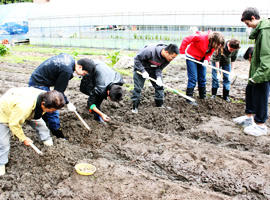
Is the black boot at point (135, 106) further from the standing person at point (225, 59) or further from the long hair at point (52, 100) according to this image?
the long hair at point (52, 100)

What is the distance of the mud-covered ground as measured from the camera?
284cm

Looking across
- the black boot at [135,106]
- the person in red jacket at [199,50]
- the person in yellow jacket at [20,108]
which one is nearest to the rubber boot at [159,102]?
the black boot at [135,106]

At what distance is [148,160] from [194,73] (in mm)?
2417

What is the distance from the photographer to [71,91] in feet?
21.7

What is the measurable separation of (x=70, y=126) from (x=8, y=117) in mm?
1397

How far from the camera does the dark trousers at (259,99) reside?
12.9 ft

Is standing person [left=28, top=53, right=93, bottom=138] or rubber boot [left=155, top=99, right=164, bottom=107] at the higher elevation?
standing person [left=28, top=53, right=93, bottom=138]

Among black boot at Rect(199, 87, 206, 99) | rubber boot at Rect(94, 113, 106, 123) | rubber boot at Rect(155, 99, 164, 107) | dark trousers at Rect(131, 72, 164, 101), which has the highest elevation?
dark trousers at Rect(131, 72, 164, 101)

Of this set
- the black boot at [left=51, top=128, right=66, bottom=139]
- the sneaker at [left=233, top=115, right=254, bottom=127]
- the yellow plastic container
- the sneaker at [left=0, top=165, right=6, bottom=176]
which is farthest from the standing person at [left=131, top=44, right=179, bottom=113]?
the sneaker at [left=0, top=165, right=6, bottom=176]

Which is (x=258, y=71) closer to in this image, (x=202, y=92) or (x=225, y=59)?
(x=225, y=59)

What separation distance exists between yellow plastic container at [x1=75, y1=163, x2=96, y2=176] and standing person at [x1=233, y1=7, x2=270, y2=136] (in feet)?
8.37

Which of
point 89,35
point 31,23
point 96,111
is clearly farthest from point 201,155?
point 31,23

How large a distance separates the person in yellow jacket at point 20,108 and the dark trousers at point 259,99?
2.87 m

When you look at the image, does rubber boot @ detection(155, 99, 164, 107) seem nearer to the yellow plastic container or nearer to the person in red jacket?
the person in red jacket
